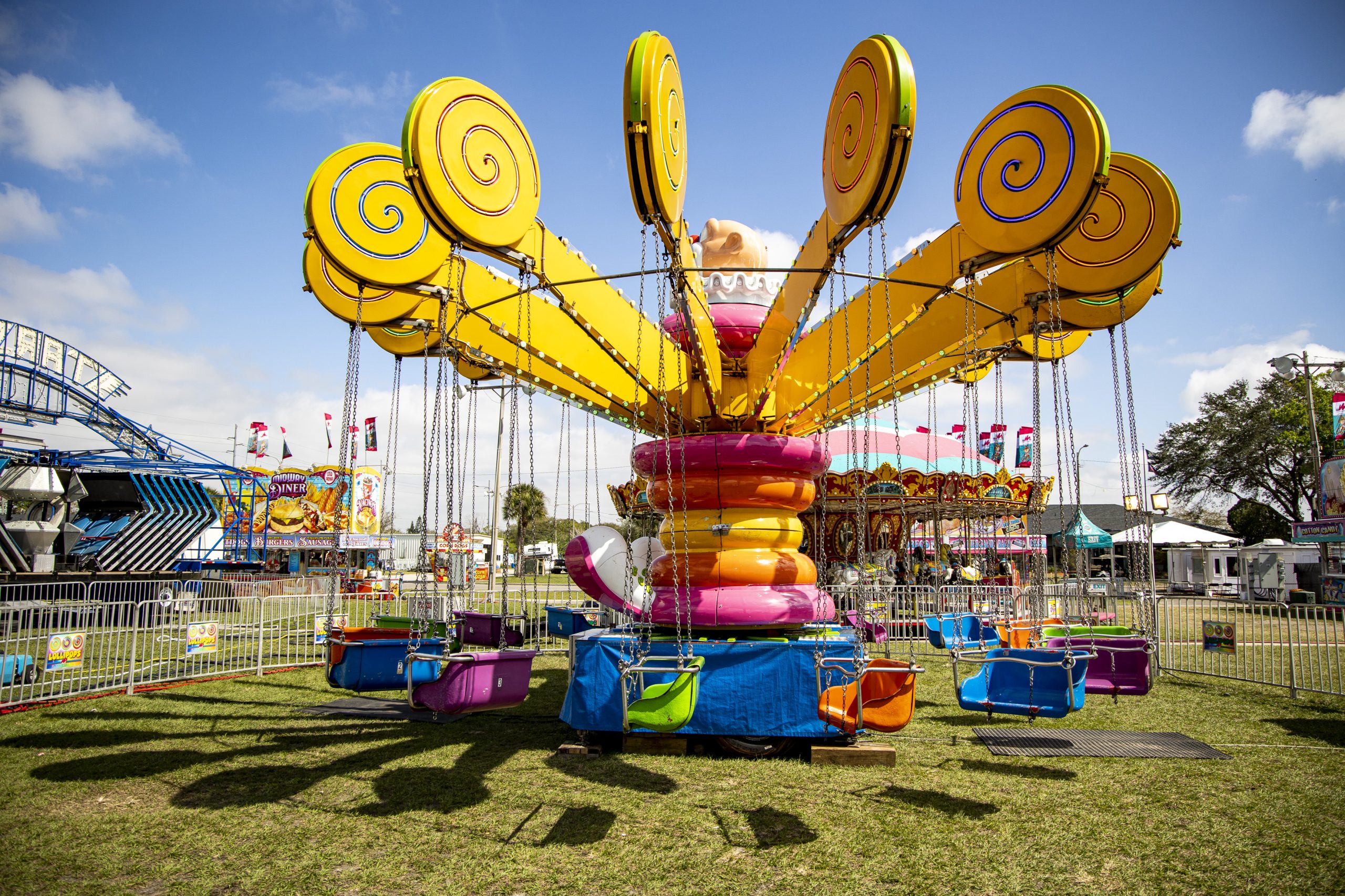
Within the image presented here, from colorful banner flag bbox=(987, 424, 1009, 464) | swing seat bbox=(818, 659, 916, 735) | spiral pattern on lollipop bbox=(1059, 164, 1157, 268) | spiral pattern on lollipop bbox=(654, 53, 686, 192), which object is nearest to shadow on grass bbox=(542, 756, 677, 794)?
swing seat bbox=(818, 659, 916, 735)

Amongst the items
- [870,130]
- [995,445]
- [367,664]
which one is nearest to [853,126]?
[870,130]

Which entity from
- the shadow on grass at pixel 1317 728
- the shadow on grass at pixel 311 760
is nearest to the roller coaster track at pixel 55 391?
the shadow on grass at pixel 311 760

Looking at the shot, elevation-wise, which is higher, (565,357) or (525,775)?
(565,357)

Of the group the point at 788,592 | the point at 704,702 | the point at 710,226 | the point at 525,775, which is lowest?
the point at 525,775

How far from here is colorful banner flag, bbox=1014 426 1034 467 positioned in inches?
1082

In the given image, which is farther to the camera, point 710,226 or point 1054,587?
point 1054,587

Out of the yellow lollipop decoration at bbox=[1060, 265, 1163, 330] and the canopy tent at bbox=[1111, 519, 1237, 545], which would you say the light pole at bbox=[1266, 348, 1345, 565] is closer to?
the canopy tent at bbox=[1111, 519, 1237, 545]

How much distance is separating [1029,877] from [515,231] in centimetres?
530

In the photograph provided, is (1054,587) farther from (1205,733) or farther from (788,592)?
(788,592)

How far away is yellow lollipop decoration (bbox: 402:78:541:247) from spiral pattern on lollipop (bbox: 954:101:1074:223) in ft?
11.3

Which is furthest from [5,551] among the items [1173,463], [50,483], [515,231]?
[1173,463]

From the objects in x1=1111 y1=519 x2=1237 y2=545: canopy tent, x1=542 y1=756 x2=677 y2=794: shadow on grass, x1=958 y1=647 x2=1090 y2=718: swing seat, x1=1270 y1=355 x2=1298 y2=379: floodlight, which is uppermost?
x1=1270 y1=355 x2=1298 y2=379: floodlight

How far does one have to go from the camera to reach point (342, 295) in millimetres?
7652

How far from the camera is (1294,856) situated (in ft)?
14.6
